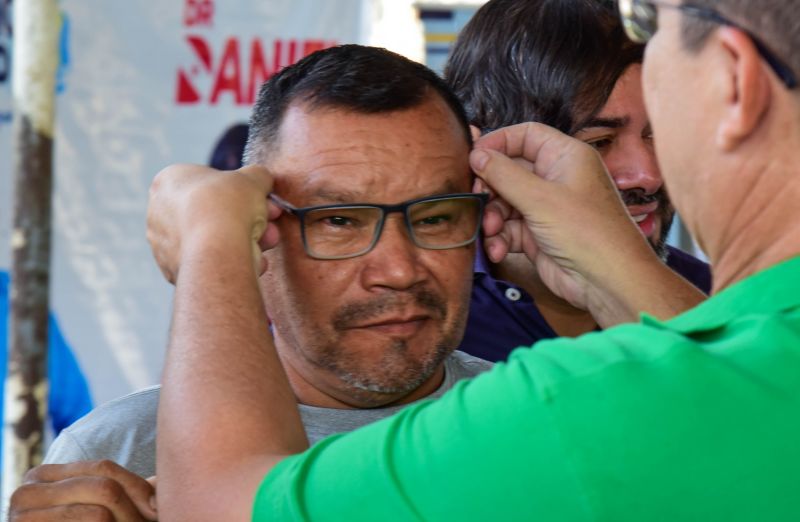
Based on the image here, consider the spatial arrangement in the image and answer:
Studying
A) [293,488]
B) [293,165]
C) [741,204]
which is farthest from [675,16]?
[293,165]

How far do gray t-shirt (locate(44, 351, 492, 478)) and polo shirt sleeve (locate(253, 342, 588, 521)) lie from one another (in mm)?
832

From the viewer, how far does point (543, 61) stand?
3061 mm

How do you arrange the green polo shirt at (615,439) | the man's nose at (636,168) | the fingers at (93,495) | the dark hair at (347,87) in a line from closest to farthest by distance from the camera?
the green polo shirt at (615,439) → the fingers at (93,495) → the dark hair at (347,87) → the man's nose at (636,168)

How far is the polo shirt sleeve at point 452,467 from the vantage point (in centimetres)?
116

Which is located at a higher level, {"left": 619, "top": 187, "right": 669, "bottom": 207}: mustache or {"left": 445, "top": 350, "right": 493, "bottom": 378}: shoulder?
{"left": 619, "top": 187, "right": 669, "bottom": 207}: mustache

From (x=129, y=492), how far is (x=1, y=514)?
5.09 feet

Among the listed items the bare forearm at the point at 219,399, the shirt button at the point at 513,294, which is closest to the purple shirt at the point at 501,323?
the shirt button at the point at 513,294

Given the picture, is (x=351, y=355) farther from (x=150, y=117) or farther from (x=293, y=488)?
(x=150, y=117)

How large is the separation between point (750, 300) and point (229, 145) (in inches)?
114

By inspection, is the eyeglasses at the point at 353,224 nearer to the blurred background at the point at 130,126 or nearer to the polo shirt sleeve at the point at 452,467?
the polo shirt sleeve at the point at 452,467

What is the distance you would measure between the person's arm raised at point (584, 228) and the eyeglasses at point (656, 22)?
0.55 m

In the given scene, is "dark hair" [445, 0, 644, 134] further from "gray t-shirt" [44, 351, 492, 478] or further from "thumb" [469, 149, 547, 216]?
"gray t-shirt" [44, 351, 492, 478]

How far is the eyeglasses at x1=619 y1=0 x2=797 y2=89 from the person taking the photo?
4.26ft

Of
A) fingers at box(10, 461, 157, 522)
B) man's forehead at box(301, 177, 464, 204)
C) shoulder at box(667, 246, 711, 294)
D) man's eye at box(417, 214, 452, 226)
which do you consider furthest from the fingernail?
shoulder at box(667, 246, 711, 294)
